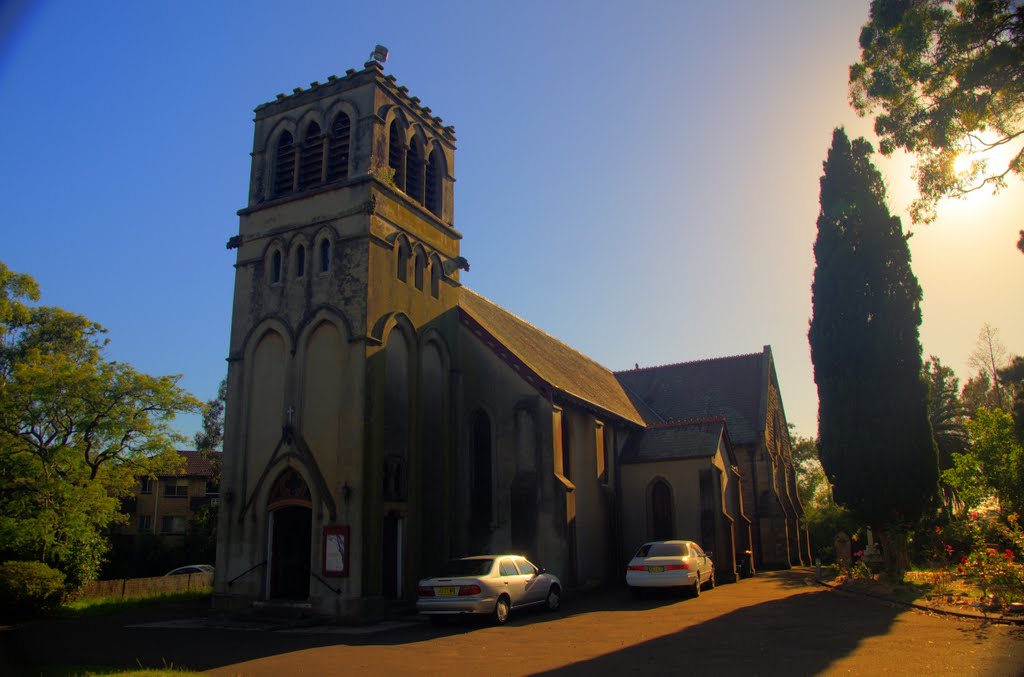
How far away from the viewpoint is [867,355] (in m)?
24.8

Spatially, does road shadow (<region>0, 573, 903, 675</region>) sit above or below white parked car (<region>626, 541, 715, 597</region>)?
below

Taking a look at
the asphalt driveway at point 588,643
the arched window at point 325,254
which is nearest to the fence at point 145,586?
the asphalt driveway at point 588,643

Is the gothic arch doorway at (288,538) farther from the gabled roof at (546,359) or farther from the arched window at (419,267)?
the gabled roof at (546,359)

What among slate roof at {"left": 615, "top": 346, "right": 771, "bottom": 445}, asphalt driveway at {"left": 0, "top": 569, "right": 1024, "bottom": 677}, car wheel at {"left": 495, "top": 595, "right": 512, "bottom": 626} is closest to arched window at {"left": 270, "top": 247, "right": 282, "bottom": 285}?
asphalt driveway at {"left": 0, "top": 569, "right": 1024, "bottom": 677}

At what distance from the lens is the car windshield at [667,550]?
2162 cm

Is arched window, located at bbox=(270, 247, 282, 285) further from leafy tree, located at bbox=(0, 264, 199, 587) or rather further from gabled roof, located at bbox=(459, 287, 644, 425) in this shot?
leafy tree, located at bbox=(0, 264, 199, 587)

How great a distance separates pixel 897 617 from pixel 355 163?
18619 mm

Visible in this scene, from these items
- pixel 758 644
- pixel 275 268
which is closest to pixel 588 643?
pixel 758 644

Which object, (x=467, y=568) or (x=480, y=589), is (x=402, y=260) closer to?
(x=467, y=568)

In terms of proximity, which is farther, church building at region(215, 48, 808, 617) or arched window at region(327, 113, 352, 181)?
arched window at region(327, 113, 352, 181)

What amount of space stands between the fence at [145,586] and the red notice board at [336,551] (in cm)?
1147

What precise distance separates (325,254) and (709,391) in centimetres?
2580

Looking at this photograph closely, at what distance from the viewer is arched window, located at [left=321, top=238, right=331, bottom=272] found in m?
22.0

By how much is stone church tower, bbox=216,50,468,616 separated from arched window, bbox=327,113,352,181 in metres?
0.07
